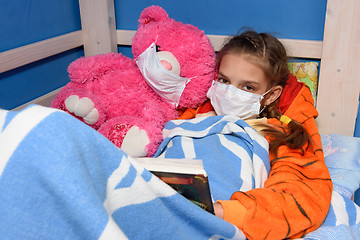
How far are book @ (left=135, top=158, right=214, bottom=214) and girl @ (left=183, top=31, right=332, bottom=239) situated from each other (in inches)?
5.0

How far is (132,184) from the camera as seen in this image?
1.86 feet

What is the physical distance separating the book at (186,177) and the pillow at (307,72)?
661mm

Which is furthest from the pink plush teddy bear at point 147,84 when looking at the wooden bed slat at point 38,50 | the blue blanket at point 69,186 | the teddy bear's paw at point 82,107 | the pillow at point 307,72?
the blue blanket at point 69,186

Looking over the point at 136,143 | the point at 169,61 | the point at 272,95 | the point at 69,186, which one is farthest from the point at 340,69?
the point at 69,186

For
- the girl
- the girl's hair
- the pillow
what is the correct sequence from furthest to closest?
the pillow
the girl's hair
the girl

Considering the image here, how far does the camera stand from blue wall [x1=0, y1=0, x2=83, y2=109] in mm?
1128

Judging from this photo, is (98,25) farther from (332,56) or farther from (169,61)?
(332,56)

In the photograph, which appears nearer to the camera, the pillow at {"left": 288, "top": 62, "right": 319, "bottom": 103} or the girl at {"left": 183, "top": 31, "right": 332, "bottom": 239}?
the girl at {"left": 183, "top": 31, "right": 332, "bottom": 239}

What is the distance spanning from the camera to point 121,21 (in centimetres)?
139

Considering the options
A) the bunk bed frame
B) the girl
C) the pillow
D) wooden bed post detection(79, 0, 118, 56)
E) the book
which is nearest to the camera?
the book

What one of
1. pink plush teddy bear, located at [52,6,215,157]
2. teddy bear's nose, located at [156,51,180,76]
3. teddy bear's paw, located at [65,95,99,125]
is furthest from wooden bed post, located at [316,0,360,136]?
teddy bear's paw, located at [65,95,99,125]

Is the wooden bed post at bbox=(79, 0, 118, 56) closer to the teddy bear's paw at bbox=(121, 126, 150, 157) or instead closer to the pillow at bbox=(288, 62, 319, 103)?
the teddy bear's paw at bbox=(121, 126, 150, 157)

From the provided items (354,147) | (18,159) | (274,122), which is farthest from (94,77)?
(354,147)

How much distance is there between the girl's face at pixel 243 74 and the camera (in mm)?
1010
